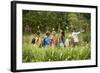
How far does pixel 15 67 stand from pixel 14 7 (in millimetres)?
389

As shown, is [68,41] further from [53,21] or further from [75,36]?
[53,21]

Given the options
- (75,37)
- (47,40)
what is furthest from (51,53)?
(75,37)

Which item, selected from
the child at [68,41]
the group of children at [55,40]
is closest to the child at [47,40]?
the group of children at [55,40]

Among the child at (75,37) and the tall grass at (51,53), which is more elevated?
the child at (75,37)

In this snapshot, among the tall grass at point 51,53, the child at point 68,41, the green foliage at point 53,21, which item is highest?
the green foliage at point 53,21

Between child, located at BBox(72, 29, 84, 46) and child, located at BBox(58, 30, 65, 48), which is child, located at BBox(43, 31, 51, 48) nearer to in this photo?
child, located at BBox(58, 30, 65, 48)

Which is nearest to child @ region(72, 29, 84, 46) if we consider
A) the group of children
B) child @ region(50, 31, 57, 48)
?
the group of children

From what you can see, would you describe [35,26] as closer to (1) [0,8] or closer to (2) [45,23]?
(2) [45,23]

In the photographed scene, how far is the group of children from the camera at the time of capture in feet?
5.31

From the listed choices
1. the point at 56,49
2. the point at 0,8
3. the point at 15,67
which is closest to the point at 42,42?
the point at 56,49

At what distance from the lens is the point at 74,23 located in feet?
5.67

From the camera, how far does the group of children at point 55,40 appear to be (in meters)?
1.62

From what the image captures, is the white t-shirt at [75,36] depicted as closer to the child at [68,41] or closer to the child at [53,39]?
the child at [68,41]

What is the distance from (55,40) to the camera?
1.67 m
